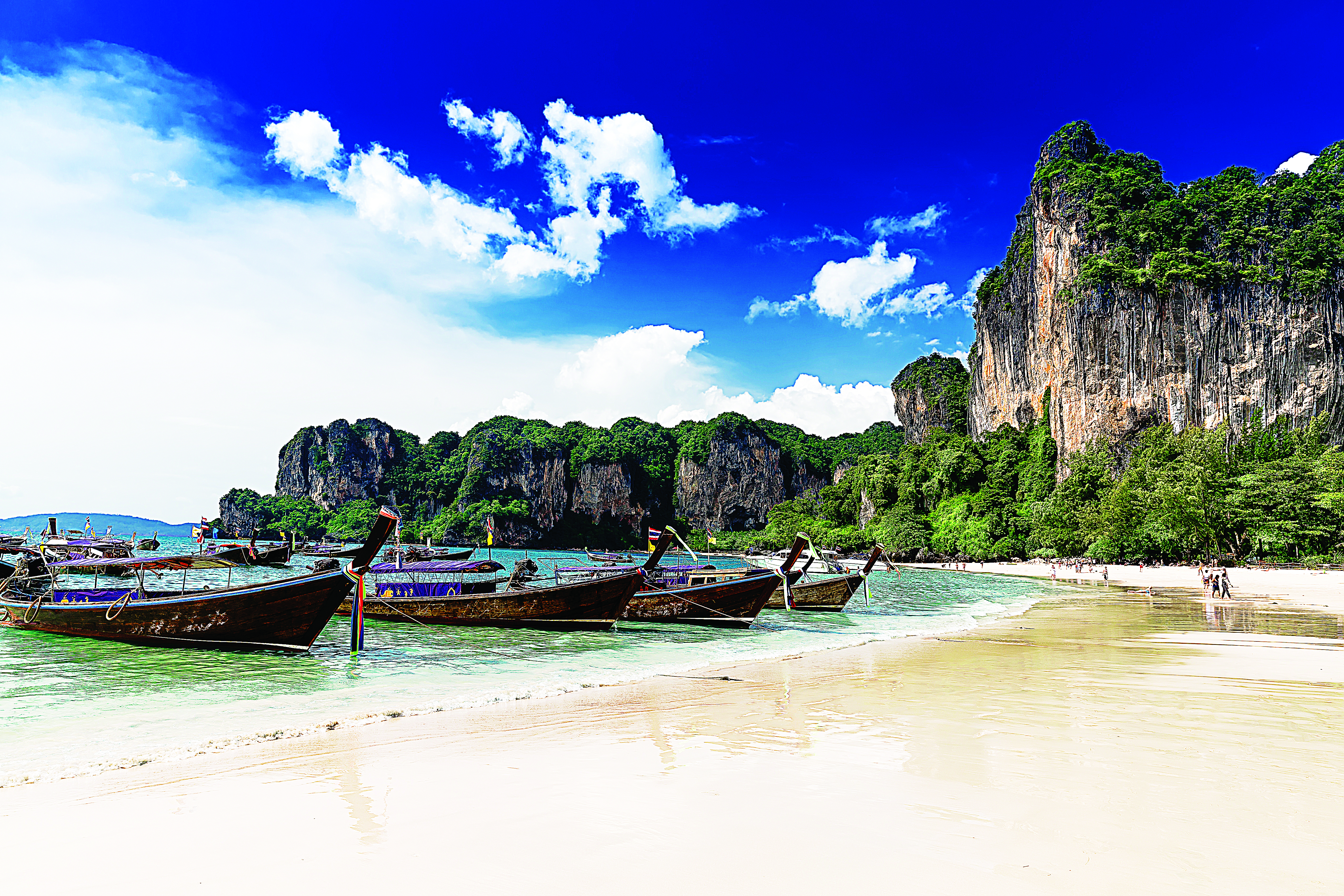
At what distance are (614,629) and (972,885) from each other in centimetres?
1567

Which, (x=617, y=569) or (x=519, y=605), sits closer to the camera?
(x=519, y=605)

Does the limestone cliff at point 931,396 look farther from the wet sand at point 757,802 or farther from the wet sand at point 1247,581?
the wet sand at point 757,802

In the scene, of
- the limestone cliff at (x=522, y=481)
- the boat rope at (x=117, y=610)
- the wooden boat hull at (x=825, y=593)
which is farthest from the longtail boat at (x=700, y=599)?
the limestone cliff at (x=522, y=481)

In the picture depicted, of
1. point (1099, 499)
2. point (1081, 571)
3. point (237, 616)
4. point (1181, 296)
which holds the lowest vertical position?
point (1081, 571)

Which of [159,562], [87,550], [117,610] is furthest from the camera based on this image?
[87,550]

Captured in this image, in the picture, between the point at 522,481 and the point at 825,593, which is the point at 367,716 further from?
the point at 522,481

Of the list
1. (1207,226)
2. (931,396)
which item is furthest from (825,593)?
(931,396)

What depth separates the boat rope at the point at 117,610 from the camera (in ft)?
46.8

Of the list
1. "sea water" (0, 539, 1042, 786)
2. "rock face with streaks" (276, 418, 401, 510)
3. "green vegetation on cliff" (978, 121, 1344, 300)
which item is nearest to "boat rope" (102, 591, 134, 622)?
"sea water" (0, 539, 1042, 786)

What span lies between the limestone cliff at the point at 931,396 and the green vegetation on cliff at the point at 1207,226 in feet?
130

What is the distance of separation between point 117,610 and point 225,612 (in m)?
2.92

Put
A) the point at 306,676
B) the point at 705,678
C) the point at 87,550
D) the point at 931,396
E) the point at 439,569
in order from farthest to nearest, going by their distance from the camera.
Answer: the point at 931,396 → the point at 87,550 → the point at 439,569 → the point at 306,676 → the point at 705,678

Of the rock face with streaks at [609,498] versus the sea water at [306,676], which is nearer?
the sea water at [306,676]

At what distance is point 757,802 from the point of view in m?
4.59
